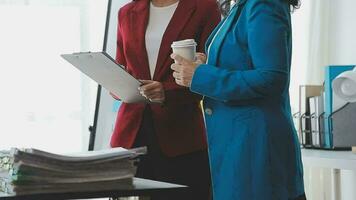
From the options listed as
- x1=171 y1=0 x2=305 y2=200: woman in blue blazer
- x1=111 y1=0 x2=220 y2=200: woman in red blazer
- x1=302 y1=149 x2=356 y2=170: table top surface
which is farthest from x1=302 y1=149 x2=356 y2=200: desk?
x1=171 y1=0 x2=305 y2=200: woman in blue blazer

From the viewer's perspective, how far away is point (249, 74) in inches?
54.1

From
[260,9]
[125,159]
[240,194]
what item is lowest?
[240,194]

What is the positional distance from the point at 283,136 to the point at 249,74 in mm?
186

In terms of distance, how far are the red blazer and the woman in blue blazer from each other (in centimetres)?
41

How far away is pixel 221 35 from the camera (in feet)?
4.88

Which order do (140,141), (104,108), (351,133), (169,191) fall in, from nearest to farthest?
(169,191)
(140,141)
(351,133)
(104,108)

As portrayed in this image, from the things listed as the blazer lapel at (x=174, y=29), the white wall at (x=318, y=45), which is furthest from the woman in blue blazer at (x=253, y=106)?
the white wall at (x=318, y=45)

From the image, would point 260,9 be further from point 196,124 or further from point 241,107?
point 196,124

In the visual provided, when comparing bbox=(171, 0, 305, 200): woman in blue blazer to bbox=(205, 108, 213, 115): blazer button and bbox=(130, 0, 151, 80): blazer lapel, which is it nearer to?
bbox=(205, 108, 213, 115): blazer button

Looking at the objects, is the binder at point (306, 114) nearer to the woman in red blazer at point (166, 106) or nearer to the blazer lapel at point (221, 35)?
the woman in red blazer at point (166, 106)

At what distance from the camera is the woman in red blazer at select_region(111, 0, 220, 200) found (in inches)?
73.7

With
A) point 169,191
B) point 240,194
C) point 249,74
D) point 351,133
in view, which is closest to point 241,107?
point 249,74

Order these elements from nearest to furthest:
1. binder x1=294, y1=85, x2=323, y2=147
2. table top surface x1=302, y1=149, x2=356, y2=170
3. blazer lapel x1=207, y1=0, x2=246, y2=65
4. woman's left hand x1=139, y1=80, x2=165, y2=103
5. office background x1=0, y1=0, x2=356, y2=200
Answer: blazer lapel x1=207, y1=0, x2=246, y2=65 < woman's left hand x1=139, y1=80, x2=165, y2=103 < table top surface x1=302, y1=149, x2=356, y2=170 < binder x1=294, y1=85, x2=323, y2=147 < office background x1=0, y1=0, x2=356, y2=200

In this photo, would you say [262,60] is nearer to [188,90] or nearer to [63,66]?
[188,90]
